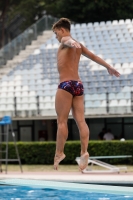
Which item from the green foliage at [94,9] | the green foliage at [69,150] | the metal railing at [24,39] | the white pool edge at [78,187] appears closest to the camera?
the white pool edge at [78,187]

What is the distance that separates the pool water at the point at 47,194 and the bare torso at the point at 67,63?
4.98 ft

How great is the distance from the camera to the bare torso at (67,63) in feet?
23.3

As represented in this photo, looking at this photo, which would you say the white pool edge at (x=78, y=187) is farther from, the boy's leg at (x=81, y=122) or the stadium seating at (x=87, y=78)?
the stadium seating at (x=87, y=78)

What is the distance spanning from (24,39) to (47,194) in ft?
77.2

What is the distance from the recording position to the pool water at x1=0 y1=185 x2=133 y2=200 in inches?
282

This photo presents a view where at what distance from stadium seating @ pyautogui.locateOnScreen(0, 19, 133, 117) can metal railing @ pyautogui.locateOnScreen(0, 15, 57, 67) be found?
2111mm

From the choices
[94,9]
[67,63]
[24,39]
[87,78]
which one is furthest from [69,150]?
[94,9]

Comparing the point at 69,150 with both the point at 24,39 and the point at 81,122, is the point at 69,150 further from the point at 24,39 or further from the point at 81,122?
the point at 81,122

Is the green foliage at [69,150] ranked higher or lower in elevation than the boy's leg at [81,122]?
lower

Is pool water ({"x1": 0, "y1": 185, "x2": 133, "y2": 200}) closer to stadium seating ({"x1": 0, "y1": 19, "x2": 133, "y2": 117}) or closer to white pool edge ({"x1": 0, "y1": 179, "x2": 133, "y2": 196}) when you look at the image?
white pool edge ({"x1": 0, "y1": 179, "x2": 133, "y2": 196})

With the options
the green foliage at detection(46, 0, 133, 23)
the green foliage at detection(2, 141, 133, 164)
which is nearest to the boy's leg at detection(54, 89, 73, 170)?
the green foliage at detection(2, 141, 133, 164)

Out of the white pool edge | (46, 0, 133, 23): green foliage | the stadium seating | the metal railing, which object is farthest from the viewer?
(46, 0, 133, 23): green foliage

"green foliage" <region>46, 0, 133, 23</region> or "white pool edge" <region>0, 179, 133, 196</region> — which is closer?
"white pool edge" <region>0, 179, 133, 196</region>

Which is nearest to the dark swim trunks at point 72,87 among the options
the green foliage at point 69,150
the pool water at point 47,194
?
the pool water at point 47,194
